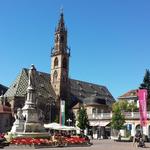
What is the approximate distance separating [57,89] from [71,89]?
27.2 ft

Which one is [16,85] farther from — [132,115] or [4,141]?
[4,141]

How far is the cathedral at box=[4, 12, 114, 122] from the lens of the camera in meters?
101

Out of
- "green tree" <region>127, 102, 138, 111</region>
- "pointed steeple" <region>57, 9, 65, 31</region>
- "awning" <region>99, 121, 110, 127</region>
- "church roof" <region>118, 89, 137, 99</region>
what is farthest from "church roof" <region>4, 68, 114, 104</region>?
"green tree" <region>127, 102, 138, 111</region>

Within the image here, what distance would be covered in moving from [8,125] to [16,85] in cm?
1382

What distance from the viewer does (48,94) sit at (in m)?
107

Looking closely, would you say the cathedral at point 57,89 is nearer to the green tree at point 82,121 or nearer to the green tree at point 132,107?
the green tree at point 132,107

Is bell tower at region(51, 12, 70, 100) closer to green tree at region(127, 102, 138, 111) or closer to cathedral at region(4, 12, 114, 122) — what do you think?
cathedral at region(4, 12, 114, 122)

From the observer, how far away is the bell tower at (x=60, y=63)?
367 ft

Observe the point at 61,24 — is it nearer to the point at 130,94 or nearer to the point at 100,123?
the point at 130,94

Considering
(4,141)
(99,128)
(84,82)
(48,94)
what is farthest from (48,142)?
(84,82)

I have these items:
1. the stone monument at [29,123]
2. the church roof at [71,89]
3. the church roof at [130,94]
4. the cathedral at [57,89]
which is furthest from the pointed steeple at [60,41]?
the stone monument at [29,123]

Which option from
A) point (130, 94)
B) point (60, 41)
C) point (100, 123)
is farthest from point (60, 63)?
point (100, 123)

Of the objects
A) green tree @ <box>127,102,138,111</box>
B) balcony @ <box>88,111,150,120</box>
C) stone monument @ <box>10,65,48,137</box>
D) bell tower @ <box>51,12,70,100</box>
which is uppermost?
bell tower @ <box>51,12,70,100</box>

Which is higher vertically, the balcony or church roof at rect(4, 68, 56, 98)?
church roof at rect(4, 68, 56, 98)
